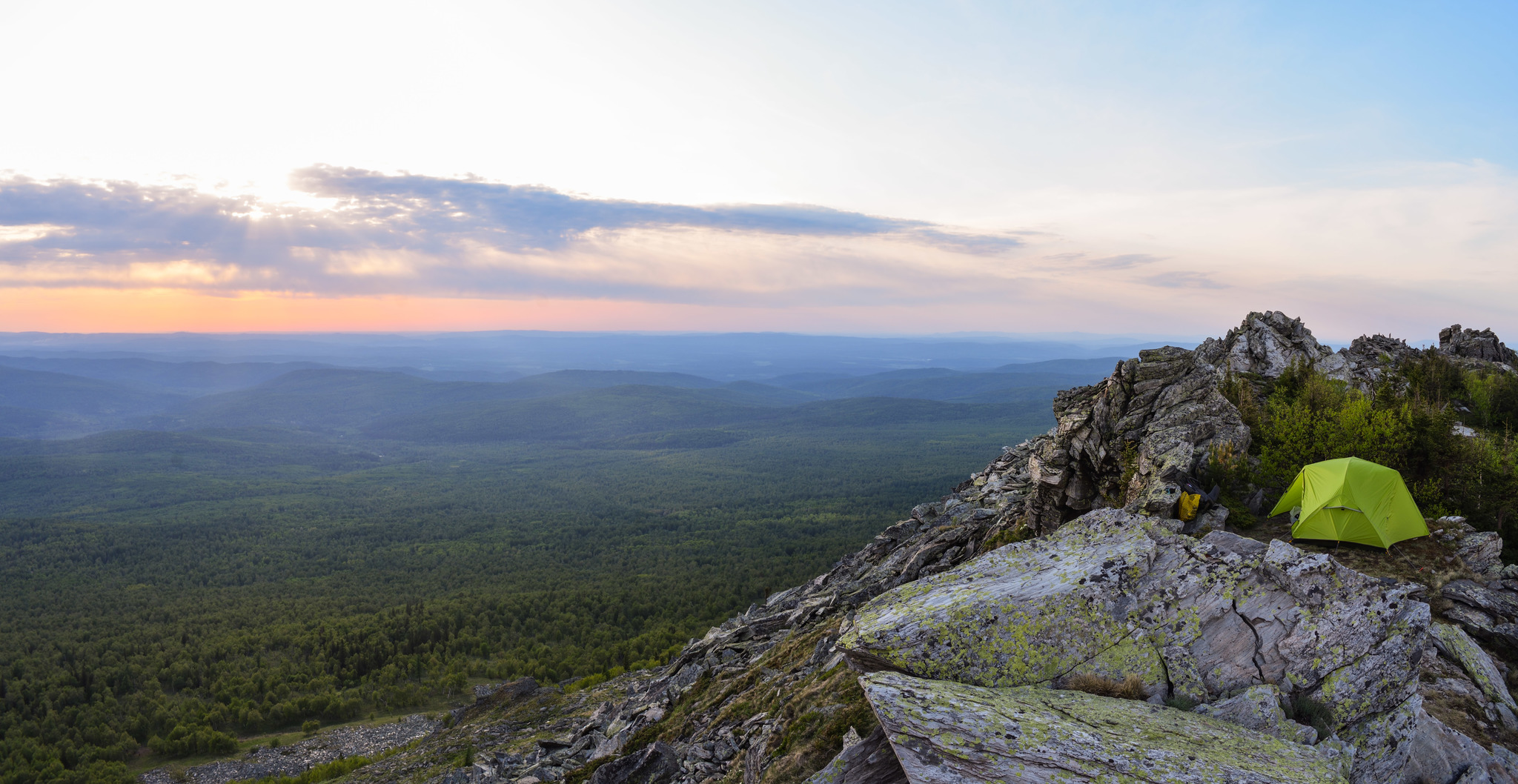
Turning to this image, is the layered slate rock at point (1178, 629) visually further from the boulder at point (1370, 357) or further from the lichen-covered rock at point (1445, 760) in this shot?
the boulder at point (1370, 357)

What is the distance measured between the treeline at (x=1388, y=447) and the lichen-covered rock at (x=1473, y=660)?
7.09m

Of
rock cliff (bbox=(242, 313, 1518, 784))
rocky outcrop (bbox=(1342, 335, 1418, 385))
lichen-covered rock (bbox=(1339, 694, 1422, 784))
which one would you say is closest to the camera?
rock cliff (bbox=(242, 313, 1518, 784))

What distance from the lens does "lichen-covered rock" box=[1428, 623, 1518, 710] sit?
1114 cm

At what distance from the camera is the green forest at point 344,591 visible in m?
55.6

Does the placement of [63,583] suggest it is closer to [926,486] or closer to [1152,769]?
[1152,769]

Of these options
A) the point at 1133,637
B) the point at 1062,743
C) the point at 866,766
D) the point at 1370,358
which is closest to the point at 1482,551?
the point at 1133,637

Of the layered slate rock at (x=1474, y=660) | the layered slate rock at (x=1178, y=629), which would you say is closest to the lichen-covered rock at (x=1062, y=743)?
the layered slate rock at (x=1178, y=629)

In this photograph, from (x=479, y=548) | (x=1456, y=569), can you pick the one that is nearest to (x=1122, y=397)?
(x=1456, y=569)

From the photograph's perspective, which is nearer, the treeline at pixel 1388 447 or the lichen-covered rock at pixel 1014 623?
the lichen-covered rock at pixel 1014 623

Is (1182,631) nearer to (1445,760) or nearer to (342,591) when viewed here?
(1445,760)

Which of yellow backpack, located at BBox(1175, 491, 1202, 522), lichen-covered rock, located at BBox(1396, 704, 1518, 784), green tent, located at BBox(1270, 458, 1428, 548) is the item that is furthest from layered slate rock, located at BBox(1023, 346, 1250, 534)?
lichen-covered rock, located at BBox(1396, 704, 1518, 784)

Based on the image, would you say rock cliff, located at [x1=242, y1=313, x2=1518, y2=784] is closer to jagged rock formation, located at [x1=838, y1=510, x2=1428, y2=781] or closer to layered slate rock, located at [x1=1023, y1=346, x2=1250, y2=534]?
jagged rock formation, located at [x1=838, y1=510, x2=1428, y2=781]

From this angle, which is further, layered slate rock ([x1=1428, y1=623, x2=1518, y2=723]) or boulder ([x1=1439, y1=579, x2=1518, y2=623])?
boulder ([x1=1439, y1=579, x2=1518, y2=623])

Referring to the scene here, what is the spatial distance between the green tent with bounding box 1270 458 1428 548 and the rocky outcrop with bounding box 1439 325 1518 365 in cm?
3394
